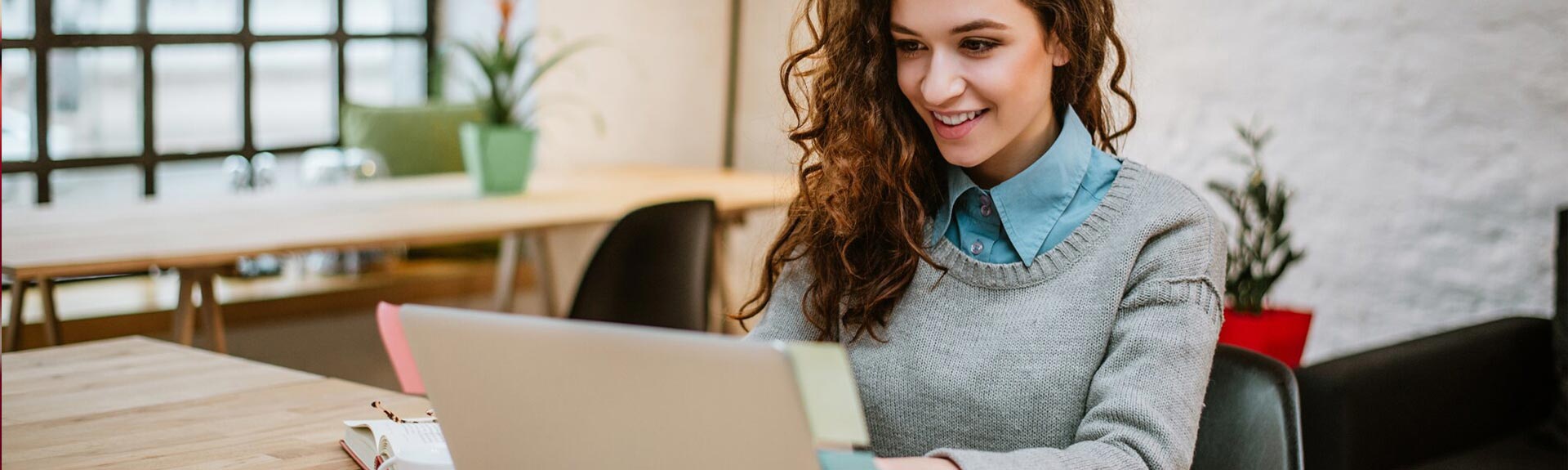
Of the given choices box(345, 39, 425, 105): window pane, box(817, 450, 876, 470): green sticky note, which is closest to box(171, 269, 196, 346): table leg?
box(345, 39, 425, 105): window pane

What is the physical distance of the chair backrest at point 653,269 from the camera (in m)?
2.60

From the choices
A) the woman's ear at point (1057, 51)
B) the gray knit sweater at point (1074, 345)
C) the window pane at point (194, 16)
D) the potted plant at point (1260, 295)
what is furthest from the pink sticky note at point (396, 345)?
the window pane at point (194, 16)

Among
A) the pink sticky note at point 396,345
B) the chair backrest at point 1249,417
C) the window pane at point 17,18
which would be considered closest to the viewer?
the chair backrest at point 1249,417

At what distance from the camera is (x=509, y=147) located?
3.53 m

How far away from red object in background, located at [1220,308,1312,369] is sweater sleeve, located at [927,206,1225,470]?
4.54 ft

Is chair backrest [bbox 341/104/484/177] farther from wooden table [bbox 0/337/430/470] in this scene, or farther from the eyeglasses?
the eyeglasses

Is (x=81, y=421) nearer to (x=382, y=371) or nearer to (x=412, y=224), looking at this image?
(x=412, y=224)

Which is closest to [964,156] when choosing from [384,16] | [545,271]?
[545,271]

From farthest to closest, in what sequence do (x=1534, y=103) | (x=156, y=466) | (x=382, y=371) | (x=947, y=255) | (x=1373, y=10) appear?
(x=382, y=371)
(x=1373, y=10)
(x=1534, y=103)
(x=947, y=255)
(x=156, y=466)

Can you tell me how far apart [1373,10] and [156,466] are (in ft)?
8.89

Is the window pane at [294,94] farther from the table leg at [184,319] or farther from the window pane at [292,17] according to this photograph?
the table leg at [184,319]

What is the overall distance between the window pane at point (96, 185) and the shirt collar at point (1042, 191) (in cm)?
311

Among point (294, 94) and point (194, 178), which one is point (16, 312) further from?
point (294, 94)

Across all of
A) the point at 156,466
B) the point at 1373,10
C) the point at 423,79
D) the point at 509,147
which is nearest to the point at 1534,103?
the point at 1373,10
